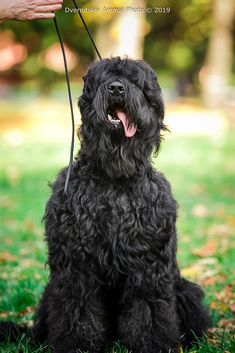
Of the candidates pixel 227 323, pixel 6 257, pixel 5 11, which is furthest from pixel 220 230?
pixel 5 11

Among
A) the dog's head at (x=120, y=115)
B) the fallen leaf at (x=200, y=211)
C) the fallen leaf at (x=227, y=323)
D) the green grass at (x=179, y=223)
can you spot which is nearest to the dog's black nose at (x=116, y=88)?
the dog's head at (x=120, y=115)

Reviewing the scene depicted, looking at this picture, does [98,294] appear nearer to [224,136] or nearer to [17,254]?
[17,254]

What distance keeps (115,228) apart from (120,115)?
71 centimetres

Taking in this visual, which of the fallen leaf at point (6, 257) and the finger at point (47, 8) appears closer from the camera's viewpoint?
the finger at point (47, 8)

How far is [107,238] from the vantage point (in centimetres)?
378

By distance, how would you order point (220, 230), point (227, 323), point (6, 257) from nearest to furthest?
point (227, 323) < point (6, 257) < point (220, 230)

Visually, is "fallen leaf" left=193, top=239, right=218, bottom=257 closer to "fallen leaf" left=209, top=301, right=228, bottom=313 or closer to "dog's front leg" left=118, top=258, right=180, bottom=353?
"fallen leaf" left=209, top=301, right=228, bottom=313

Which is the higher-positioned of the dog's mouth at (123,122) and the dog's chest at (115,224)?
the dog's mouth at (123,122)

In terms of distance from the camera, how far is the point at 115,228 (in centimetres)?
379

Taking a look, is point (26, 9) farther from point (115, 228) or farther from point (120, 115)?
point (115, 228)

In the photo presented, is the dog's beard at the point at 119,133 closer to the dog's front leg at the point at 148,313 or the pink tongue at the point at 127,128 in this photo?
the pink tongue at the point at 127,128

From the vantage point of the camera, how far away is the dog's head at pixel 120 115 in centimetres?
358

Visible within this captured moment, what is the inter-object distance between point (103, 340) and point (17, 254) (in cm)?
305

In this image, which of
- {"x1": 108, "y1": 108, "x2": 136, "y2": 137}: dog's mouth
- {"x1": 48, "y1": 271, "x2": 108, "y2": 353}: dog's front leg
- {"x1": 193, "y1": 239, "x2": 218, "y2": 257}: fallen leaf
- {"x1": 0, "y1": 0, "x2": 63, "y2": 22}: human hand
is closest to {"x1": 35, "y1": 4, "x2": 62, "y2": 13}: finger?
{"x1": 0, "y1": 0, "x2": 63, "y2": 22}: human hand
